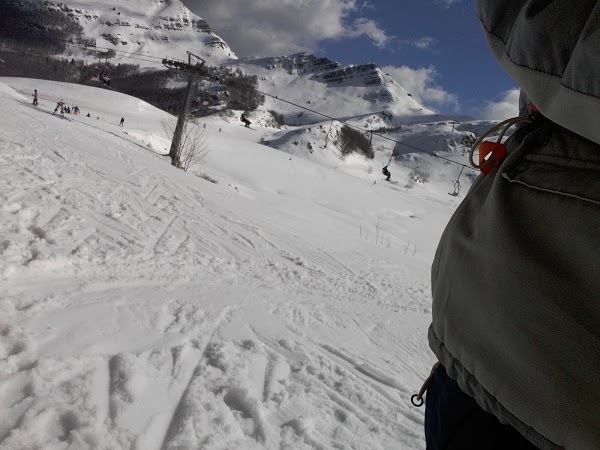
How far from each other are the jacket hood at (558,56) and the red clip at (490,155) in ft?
0.51

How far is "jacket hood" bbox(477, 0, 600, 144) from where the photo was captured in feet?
2.52

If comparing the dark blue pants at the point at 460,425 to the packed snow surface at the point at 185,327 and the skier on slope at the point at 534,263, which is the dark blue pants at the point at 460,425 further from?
the packed snow surface at the point at 185,327

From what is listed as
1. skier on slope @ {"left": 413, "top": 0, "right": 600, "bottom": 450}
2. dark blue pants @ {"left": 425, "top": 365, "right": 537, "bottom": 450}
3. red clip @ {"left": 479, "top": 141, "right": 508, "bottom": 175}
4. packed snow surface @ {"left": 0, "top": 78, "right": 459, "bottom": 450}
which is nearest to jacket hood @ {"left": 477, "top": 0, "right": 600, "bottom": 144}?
skier on slope @ {"left": 413, "top": 0, "right": 600, "bottom": 450}

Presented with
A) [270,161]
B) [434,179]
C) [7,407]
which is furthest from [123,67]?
[7,407]

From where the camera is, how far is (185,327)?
3.88 m

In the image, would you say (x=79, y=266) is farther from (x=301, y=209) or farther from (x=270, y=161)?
(x=270, y=161)

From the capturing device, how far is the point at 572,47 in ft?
2.71

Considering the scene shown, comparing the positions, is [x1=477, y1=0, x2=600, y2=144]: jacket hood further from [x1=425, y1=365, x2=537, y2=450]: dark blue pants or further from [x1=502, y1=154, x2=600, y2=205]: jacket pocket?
[x1=425, y1=365, x2=537, y2=450]: dark blue pants

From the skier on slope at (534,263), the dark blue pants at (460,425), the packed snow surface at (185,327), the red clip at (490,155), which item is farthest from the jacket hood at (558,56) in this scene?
the packed snow surface at (185,327)

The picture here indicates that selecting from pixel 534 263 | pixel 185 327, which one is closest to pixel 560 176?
pixel 534 263

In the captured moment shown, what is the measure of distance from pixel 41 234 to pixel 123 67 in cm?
18495

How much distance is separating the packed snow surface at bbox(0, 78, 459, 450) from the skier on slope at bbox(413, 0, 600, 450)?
2.03m

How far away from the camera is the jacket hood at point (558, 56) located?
769 mm

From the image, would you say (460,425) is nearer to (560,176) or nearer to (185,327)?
(560,176)
